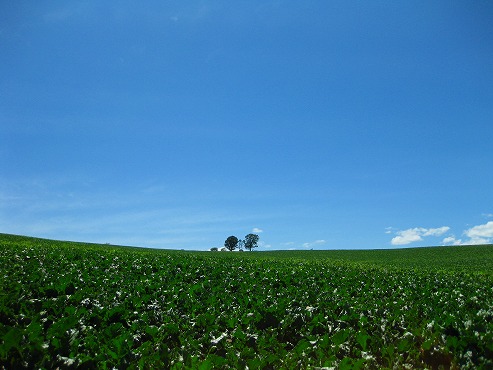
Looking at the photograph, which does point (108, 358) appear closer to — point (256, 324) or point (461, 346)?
point (256, 324)

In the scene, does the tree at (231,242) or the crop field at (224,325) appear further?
the tree at (231,242)

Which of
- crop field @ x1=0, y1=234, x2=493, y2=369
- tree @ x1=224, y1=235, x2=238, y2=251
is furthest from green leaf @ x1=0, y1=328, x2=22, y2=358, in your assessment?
tree @ x1=224, y1=235, x2=238, y2=251

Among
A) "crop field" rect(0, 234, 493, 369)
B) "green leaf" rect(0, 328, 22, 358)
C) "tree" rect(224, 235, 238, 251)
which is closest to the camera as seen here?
"green leaf" rect(0, 328, 22, 358)

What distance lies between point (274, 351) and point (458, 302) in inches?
322

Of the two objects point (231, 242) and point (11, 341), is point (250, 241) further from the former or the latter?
point (11, 341)

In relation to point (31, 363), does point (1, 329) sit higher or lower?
higher

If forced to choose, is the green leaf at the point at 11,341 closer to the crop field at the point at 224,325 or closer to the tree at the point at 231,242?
the crop field at the point at 224,325

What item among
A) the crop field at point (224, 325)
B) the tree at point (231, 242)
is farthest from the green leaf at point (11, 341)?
the tree at point (231, 242)

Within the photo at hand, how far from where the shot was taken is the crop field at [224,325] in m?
7.09

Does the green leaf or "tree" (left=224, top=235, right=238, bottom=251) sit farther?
"tree" (left=224, top=235, right=238, bottom=251)

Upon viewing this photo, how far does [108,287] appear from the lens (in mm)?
12758

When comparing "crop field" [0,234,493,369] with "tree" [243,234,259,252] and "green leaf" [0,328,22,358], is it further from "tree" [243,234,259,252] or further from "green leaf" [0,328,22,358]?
"tree" [243,234,259,252]

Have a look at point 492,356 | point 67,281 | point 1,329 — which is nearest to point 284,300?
point 492,356

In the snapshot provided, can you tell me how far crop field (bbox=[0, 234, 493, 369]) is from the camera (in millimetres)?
7094
